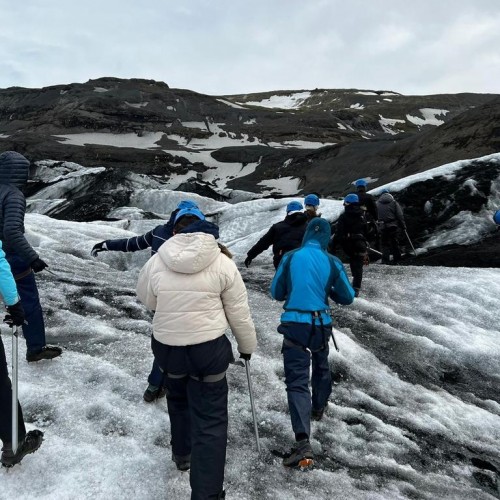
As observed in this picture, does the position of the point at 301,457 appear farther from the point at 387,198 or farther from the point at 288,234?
the point at 387,198

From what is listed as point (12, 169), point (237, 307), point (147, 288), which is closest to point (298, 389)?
point (237, 307)

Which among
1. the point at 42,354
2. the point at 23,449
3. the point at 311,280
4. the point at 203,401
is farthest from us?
the point at 42,354

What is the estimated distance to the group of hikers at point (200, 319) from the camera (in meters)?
3.65

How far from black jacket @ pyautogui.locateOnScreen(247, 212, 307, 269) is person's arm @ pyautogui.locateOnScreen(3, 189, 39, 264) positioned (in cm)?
373

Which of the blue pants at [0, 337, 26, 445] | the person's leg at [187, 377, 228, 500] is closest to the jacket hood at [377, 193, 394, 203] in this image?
the person's leg at [187, 377, 228, 500]

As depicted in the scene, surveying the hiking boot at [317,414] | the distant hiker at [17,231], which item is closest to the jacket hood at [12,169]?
the distant hiker at [17,231]

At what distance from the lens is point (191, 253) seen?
361 centimetres

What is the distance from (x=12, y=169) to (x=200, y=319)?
3186 mm

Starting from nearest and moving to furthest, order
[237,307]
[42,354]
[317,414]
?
[237,307]
[317,414]
[42,354]

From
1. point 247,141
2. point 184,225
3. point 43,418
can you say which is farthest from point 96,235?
point 247,141

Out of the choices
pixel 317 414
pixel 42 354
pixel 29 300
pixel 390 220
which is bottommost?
pixel 317 414

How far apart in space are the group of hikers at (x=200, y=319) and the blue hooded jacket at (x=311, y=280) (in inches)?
0.4

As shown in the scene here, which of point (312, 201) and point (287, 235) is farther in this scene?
point (312, 201)

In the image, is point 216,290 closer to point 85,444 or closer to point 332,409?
point 85,444
